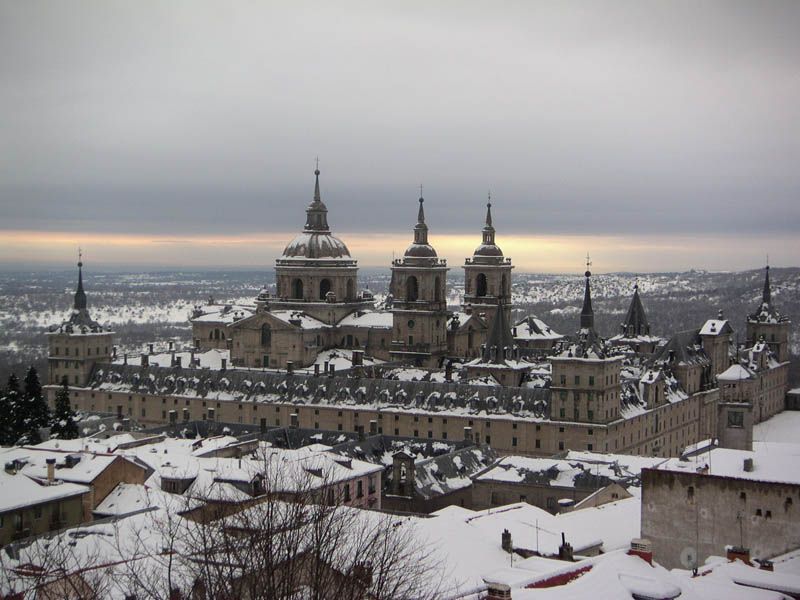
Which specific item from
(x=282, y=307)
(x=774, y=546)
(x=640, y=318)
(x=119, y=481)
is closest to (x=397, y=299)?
(x=282, y=307)

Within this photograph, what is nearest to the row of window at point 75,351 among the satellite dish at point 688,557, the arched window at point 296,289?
the arched window at point 296,289

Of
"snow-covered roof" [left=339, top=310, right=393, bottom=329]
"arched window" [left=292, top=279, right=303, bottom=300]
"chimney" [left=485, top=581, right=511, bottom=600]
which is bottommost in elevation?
"snow-covered roof" [left=339, top=310, right=393, bottom=329]

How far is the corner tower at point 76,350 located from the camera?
110750 mm

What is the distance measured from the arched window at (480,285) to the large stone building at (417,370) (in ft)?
0.41

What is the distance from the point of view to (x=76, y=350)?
11106cm

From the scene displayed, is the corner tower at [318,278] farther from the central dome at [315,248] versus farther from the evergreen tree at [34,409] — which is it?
the evergreen tree at [34,409]

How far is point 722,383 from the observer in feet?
337

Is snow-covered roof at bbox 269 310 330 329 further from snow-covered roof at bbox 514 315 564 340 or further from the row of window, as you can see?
snow-covered roof at bbox 514 315 564 340

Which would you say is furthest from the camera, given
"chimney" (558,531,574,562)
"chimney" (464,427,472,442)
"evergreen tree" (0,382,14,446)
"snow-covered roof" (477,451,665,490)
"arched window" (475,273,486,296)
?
"arched window" (475,273,486,296)

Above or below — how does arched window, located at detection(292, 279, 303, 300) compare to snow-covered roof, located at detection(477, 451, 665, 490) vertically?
above

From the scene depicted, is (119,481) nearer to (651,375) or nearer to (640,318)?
(651,375)

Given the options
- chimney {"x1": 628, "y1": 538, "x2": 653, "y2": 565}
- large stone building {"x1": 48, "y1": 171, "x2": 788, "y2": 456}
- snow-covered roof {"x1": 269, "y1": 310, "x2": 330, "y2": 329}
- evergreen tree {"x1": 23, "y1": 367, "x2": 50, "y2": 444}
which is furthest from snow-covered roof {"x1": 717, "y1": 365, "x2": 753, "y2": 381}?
chimney {"x1": 628, "y1": 538, "x2": 653, "y2": 565}

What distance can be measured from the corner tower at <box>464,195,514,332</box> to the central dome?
13431 mm

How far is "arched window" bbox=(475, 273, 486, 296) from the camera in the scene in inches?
4961
